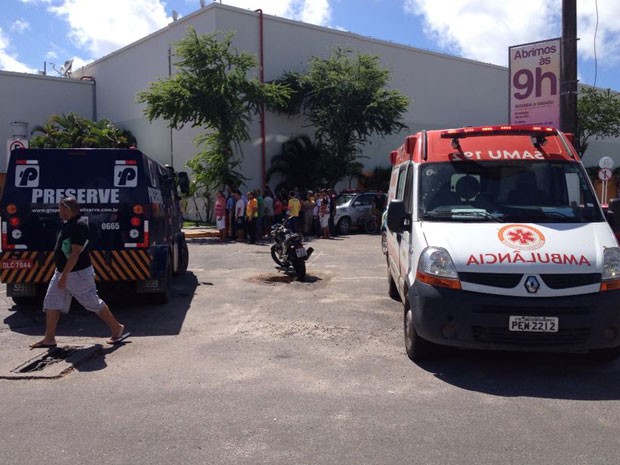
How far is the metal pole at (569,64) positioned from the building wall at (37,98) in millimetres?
29116

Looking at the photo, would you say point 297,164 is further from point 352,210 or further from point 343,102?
point 352,210

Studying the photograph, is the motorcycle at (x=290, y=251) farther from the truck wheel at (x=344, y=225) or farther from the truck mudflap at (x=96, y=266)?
the truck wheel at (x=344, y=225)

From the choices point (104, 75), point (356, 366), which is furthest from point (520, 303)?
point (104, 75)

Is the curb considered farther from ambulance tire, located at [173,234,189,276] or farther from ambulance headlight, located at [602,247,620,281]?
ambulance headlight, located at [602,247,620,281]

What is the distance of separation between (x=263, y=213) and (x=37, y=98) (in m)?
20.3

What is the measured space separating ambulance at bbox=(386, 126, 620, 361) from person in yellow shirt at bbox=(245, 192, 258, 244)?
12033 mm

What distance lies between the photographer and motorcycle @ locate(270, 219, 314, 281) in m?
11.7

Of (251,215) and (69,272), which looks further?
(251,215)

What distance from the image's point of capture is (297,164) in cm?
2697

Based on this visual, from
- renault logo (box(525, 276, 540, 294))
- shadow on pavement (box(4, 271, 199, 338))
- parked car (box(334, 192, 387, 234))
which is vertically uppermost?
parked car (box(334, 192, 387, 234))

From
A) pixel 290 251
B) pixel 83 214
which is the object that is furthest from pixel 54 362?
pixel 290 251

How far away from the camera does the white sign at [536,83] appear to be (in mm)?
12375

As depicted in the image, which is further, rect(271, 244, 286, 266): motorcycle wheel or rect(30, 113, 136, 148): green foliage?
rect(30, 113, 136, 148): green foliage

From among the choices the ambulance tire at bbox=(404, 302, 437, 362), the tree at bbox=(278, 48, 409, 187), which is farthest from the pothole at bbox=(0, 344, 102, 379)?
the tree at bbox=(278, 48, 409, 187)
